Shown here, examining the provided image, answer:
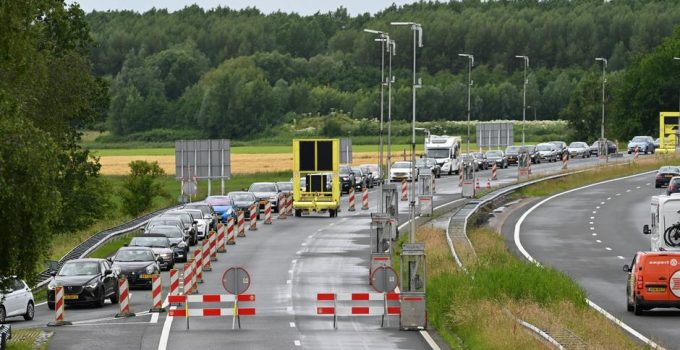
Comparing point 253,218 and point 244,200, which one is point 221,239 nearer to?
point 253,218

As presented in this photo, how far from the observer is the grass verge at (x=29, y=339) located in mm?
31953

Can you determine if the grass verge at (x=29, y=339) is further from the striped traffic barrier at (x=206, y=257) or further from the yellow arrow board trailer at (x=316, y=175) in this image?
the yellow arrow board trailer at (x=316, y=175)

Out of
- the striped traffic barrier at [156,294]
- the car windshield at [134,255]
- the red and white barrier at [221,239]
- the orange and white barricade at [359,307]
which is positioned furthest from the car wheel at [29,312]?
the red and white barrier at [221,239]

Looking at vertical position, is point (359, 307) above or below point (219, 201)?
above

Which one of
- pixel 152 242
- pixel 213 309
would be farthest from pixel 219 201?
pixel 213 309

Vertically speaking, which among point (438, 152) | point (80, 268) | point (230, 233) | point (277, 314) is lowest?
point (230, 233)

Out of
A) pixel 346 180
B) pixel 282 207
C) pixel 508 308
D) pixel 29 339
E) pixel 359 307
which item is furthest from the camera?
pixel 346 180

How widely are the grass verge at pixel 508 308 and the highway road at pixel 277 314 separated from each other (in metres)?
1.08


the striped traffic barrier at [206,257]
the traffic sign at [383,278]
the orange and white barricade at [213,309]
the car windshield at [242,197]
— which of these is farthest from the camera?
the car windshield at [242,197]

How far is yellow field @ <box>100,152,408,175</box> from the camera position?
5251 inches

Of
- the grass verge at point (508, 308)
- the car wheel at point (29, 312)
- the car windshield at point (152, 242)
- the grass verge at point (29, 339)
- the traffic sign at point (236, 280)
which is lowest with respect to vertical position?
the car wheel at point (29, 312)

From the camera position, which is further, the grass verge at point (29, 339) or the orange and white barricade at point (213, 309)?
the orange and white barricade at point (213, 309)

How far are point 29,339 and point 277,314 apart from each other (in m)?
7.73

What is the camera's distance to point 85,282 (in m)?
43.3
